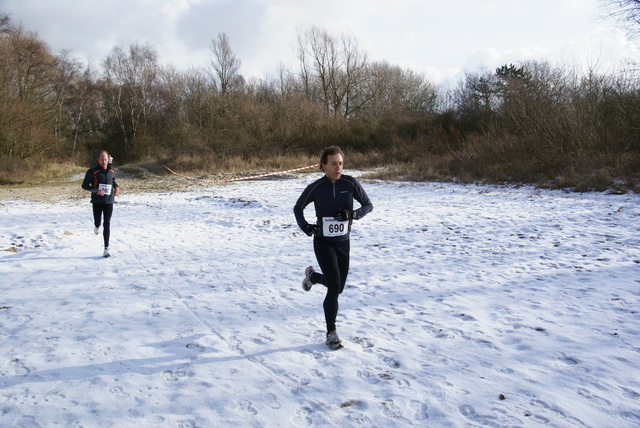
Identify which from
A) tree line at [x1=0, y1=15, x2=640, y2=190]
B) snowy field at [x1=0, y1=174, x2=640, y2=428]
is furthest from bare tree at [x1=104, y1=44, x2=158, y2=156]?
snowy field at [x1=0, y1=174, x2=640, y2=428]

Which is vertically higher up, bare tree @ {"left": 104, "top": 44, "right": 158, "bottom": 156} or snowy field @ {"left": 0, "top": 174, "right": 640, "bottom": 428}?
bare tree @ {"left": 104, "top": 44, "right": 158, "bottom": 156}

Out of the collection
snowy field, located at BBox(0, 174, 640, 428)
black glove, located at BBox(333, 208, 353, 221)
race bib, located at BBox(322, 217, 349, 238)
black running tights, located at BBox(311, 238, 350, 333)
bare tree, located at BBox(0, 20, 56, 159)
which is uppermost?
bare tree, located at BBox(0, 20, 56, 159)

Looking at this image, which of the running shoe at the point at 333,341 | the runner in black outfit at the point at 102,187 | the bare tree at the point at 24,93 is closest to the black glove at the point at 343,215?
the running shoe at the point at 333,341

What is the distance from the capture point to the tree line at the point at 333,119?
60.4 feet

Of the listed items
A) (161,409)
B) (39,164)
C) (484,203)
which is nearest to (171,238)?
(161,409)

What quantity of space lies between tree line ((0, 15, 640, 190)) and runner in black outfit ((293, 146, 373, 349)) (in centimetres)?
1423

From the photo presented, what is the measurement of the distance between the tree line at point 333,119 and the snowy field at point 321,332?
10997 millimetres

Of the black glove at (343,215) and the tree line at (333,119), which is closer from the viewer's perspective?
the black glove at (343,215)

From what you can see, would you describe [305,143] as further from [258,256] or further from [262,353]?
[262,353]

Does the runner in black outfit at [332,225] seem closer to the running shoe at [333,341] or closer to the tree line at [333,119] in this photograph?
the running shoe at [333,341]

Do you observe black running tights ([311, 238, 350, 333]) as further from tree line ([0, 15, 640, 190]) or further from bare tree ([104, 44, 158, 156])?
bare tree ([104, 44, 158, 156])

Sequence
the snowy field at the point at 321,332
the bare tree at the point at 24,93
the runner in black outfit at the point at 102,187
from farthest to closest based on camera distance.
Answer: the bare tree at the point at 24,93
the runner in black outfit at the point at 102,187
the snowy field at the point at 321,332

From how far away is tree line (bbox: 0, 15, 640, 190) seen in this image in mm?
18422

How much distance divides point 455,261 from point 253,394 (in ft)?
16.1
